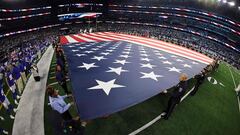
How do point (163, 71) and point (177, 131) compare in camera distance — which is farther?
point (163, 71)

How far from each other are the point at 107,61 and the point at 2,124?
311 inches

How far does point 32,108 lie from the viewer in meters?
8.50

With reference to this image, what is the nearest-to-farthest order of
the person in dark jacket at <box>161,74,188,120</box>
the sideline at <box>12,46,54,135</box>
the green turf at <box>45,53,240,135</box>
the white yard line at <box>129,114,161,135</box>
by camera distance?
1. the sideline at <box>12,46,54,135</box>
2. the white yard line at <box>129,114,161,135</box>
3. the green turf at <box>45,53,240,135</box>
4. the person in dark jacket at <box>161,74,188,120</box>

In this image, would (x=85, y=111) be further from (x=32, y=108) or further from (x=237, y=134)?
(x=237, y=134)

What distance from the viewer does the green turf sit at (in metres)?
7.21

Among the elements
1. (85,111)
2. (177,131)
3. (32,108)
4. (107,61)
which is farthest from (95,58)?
(177,131)


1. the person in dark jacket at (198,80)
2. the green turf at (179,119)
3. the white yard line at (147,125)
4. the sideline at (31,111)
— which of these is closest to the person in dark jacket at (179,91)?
the white yard line at (147,125)

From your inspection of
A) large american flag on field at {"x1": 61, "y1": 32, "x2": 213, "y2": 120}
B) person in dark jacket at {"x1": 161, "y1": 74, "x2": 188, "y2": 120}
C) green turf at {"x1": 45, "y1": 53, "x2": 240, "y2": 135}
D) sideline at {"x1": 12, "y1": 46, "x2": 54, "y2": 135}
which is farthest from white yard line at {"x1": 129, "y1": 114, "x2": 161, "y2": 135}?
sideline at {"x1": 12, "y1": 46, "x2": 54, "y2": 135}

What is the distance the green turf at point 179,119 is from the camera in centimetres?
721

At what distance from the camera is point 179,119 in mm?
8438

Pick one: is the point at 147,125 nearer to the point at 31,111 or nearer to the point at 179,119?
the point at 179,119

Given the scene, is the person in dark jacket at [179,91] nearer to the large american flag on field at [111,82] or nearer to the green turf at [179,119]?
the green turf at [179,119]

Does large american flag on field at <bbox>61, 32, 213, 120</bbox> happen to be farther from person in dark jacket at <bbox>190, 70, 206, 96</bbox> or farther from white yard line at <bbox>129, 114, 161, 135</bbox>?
person in dark jacket at <bbox>190, 70, 206, 96</bbox>

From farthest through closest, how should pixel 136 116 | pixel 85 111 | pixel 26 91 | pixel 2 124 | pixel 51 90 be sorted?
pixel 26 91
pixel 136 116
pixel 2 124
pixel 85 111
pixel 51 90
